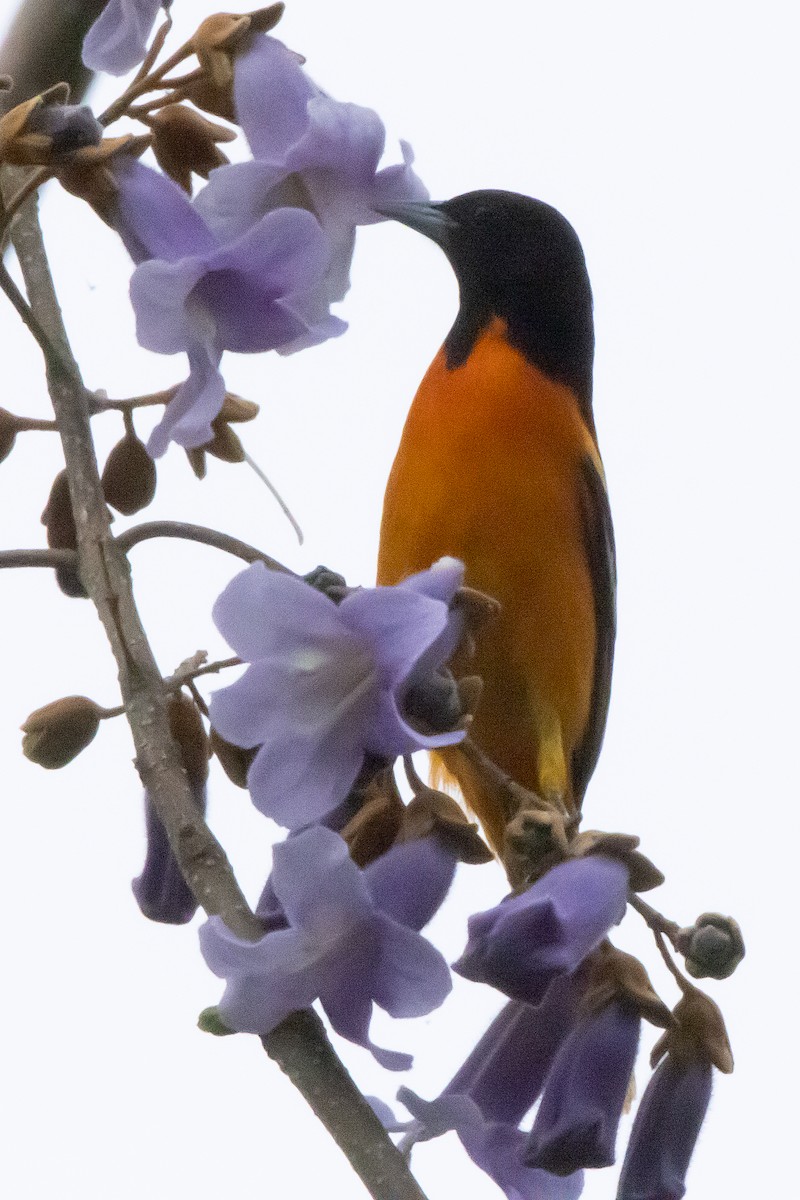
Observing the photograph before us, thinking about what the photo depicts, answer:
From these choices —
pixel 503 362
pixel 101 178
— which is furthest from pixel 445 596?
pixel 503 362

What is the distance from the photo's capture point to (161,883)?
1.72m

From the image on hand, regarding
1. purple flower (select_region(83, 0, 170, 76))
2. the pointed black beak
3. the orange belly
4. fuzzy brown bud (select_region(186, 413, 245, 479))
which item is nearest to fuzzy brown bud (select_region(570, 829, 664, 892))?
fuzzy brown bud (select_region(186, 413, 245, 479))

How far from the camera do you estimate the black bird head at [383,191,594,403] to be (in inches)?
140

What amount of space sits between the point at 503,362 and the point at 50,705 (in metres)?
1.96

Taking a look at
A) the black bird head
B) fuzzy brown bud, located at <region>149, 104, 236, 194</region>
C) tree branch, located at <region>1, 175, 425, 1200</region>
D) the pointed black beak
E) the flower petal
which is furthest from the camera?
the black bird head

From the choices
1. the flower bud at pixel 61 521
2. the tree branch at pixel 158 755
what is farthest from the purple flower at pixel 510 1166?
the flower bud at pixel 61 521

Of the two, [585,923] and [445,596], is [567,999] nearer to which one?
[585,923]

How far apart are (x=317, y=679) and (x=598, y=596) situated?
6.51 ft

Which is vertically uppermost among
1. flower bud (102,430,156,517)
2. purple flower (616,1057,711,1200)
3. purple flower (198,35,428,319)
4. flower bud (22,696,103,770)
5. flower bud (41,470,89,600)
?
purple flower (198,35,428,319)

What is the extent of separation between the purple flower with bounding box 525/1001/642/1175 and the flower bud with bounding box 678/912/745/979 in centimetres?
15

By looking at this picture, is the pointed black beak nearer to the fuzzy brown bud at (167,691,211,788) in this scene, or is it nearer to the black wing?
the black wing

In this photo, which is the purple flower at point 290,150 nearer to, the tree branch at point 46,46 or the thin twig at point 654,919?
the tree branch at point 46,46

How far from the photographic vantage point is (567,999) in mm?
1741

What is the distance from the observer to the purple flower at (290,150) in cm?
176
